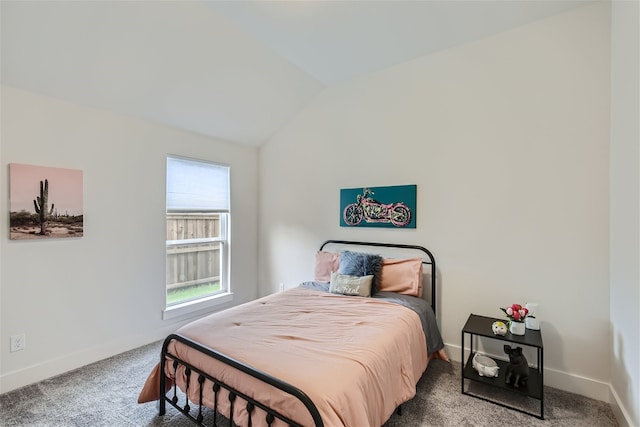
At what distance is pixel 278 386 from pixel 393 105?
9.26 ft

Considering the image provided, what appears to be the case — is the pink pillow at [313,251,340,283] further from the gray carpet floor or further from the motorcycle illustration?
the gray carpet floor

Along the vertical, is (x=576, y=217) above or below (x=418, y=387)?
above

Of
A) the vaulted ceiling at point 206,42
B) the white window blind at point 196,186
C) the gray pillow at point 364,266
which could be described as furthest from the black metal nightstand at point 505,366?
the white window blind at point 196,186

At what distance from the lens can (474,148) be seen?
2.70 m

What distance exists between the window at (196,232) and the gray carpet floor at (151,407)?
1058mm

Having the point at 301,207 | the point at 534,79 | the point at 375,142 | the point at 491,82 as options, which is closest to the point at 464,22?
the point at 491,82

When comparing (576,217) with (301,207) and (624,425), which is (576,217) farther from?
(301,207)

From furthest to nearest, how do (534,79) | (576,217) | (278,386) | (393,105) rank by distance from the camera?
(393,105) < (534,79) < (576,217) < (278,386)

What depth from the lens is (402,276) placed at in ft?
9.32

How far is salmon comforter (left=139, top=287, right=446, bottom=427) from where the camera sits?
139cm

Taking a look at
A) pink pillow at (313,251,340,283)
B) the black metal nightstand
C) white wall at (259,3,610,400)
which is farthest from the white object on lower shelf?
pink pillow at (313,251,340,283)

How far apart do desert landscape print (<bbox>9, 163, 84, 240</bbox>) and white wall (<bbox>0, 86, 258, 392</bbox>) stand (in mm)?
55

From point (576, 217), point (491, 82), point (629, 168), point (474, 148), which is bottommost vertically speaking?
point (576, 217)

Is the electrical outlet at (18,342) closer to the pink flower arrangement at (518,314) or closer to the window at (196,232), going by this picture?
the window at (196,232)
